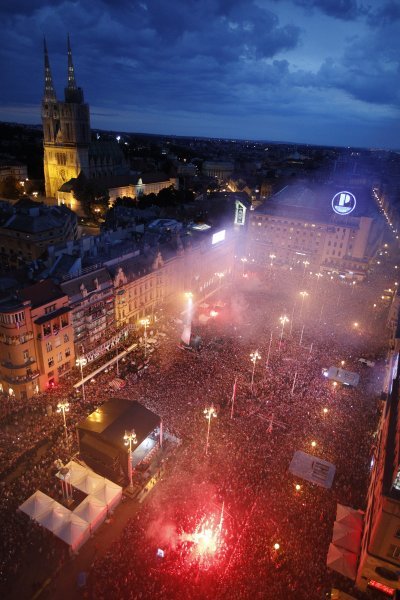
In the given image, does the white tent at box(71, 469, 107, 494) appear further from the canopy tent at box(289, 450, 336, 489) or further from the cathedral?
the cathedral

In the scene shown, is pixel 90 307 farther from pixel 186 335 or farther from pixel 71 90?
pixel 71 90

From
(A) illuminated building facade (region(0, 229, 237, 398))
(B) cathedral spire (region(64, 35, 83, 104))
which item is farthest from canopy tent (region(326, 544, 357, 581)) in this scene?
(B) cathedral spire (region(64, 35, 83, 104))

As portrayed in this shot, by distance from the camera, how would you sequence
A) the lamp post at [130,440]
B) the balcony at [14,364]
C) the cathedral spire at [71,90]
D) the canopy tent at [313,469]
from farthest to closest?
the cathedral spire at [71,90] < the balcony at [14,364] < the canopy tent at [313,469] < the lamp post at [130,440]

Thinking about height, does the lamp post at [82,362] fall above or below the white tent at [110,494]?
above

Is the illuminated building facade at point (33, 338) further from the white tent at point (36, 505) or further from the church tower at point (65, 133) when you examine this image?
the church tower at point (65, 133)

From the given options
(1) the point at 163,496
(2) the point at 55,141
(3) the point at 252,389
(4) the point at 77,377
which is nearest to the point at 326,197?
(2) the point at 55,141

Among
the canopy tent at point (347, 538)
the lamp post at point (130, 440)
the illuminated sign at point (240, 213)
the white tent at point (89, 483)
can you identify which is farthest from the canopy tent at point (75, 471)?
the illuminated sign at point (240, 213)
